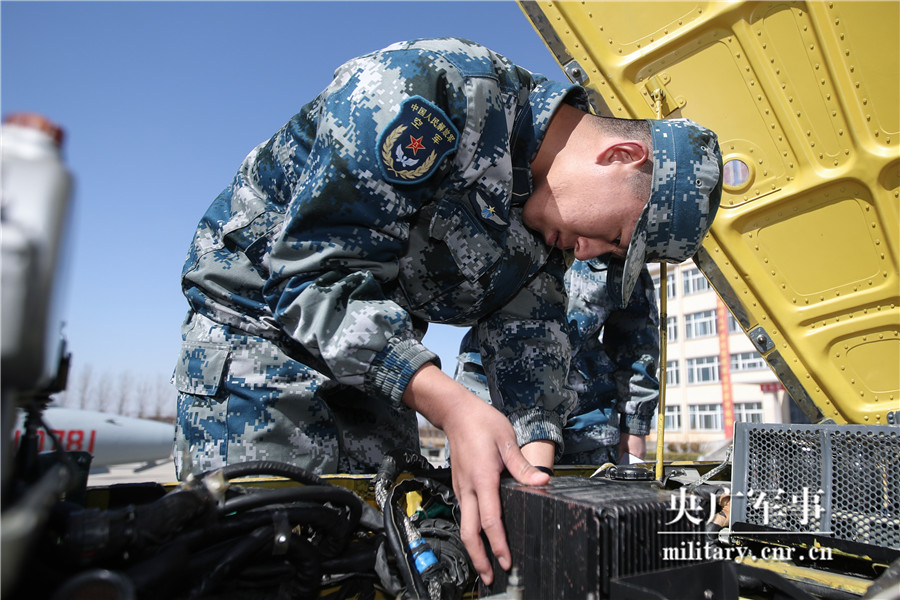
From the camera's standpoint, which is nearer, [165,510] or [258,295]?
[165,510]

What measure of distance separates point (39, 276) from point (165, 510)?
0.40 m

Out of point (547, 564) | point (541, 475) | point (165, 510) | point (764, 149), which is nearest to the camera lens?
point (165, 510)

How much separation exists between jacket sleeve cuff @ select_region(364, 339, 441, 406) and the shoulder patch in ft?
1.21

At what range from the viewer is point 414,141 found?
1.22 meters

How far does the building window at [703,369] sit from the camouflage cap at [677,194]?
26.7m

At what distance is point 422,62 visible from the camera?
4.10 ft

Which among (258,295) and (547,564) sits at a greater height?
(258,295)

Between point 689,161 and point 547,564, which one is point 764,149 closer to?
point 689,161

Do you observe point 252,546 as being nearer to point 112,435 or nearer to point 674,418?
point 112,435

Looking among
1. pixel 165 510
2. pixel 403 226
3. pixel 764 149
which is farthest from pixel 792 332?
pixel 165 510

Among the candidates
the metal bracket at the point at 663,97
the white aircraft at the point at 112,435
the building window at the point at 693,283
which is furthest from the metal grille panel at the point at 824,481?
the building window at the point at 693,283

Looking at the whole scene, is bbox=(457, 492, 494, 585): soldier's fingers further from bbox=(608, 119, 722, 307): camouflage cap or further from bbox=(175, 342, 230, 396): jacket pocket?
bbox=(608, 119, 722, 307): camouflage cap

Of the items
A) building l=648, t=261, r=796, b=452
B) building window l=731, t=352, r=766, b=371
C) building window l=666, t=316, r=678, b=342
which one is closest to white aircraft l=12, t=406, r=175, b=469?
building l=648, t=261, r=796, b=452

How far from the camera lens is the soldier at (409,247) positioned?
3.78 ft
